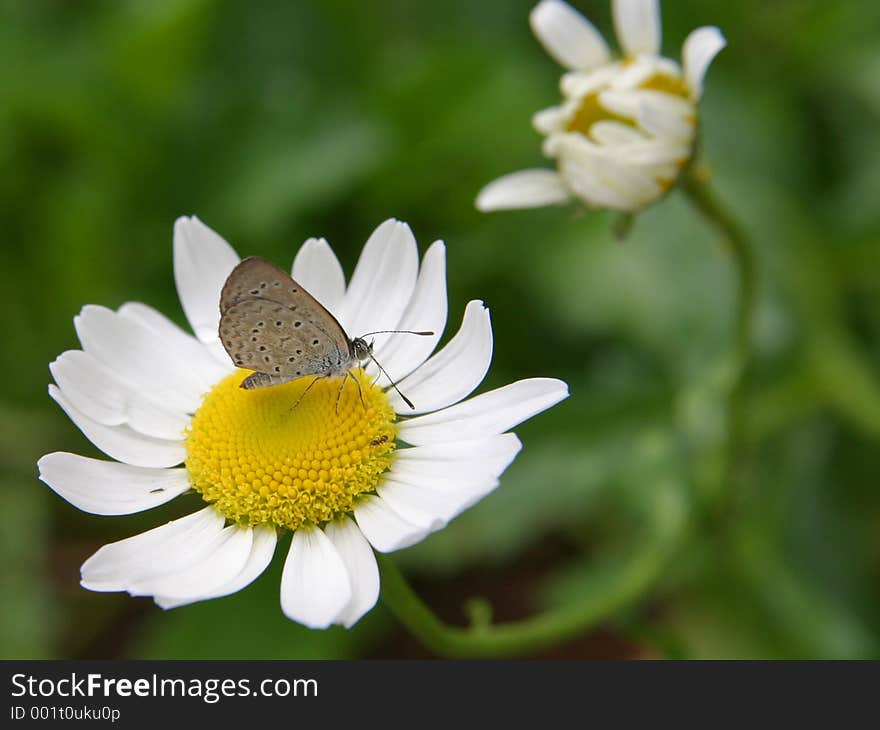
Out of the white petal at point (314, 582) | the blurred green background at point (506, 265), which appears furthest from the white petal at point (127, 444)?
the blurred green background at point (506, 265)

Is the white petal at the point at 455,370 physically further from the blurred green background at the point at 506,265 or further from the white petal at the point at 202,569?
the blurred green background at the point at 506,265

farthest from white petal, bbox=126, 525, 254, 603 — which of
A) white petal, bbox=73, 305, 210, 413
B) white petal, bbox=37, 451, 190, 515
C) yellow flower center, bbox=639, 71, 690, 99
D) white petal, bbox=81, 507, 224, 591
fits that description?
Answer: yellow flower center, bbox=639, 71, 690, 99

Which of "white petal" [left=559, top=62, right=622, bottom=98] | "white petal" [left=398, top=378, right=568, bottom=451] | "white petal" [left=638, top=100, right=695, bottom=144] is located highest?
"white petal" [left=559, top=62, right=622, bottom=98]

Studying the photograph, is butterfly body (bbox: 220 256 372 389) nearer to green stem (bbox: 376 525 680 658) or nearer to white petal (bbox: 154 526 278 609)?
white petal (bbox: 154 526 278 609)

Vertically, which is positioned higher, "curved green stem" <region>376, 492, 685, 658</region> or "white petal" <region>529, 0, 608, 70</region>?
"white petal" <region>529, 0, 608, 70</region>

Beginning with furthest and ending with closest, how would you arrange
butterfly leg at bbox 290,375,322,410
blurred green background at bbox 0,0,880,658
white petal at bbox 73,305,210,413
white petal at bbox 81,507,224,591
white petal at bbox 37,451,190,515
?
1. blurred green background at bbox 0,0,880,658
2. white petal at bbox 73,305,210,413
3. butterfly leg at bbox 290,375,322,410
4. white petal at bbox 37,451,190,515
5. white petal at bbox 81,507,224,591

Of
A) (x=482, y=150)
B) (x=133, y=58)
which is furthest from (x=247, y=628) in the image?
(x=133, y=58)
